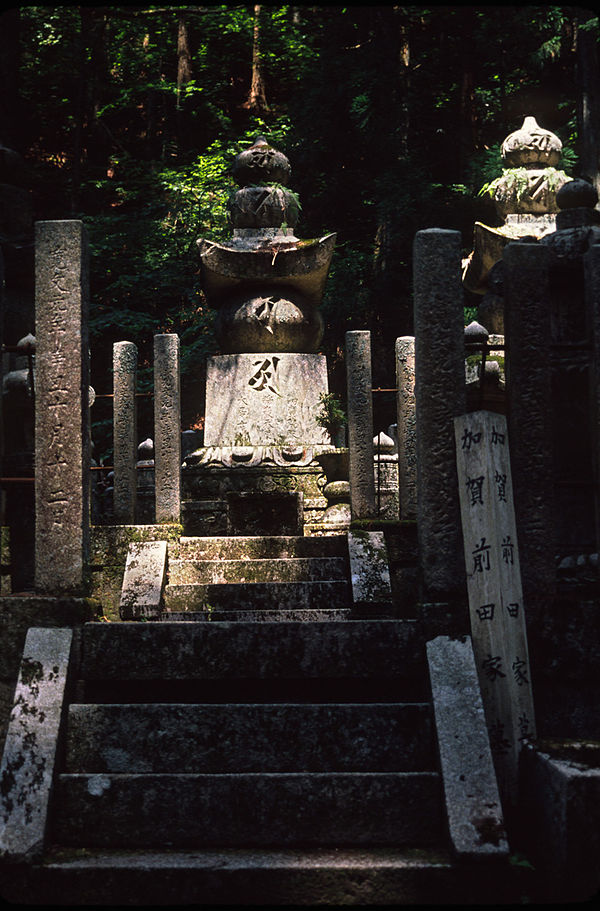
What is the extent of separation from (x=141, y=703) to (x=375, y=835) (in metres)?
1.24

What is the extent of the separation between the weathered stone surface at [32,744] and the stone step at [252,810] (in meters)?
0.15

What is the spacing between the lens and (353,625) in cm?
420

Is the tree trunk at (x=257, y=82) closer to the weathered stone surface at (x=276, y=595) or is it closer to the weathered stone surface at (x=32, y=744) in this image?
the weathered stone surface at (x=276, y=595)

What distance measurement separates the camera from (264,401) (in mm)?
8805

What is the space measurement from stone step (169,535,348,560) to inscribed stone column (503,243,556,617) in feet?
7.23

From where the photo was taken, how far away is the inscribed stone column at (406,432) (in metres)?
7.21

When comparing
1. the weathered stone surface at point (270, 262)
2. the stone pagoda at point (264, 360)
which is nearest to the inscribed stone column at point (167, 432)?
the stone pagoda at point (264, 360)

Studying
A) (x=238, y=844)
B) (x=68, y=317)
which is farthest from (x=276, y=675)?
(x=68, y=317)

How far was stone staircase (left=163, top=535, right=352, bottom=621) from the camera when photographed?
5551mm

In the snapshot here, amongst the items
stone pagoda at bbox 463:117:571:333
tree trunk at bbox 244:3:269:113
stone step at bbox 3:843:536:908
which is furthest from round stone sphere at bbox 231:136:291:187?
tree trunk at bbox 244:3:269:113

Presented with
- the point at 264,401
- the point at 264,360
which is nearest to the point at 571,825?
the point at 264,401

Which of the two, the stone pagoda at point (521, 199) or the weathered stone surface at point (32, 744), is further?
the stone pagoda at point (521, 199)

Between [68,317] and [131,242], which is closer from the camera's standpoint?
[68,317]

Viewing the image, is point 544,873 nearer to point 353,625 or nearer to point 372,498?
point 353,625
